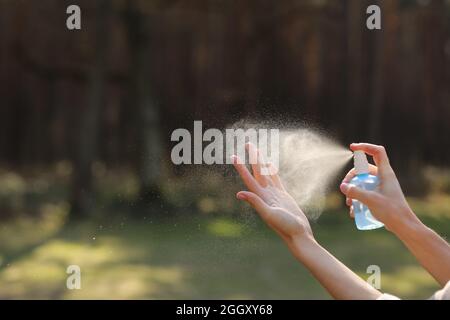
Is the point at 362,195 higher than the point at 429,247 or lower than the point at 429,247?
higher

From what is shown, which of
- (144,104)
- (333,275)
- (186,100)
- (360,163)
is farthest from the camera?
(186,100)

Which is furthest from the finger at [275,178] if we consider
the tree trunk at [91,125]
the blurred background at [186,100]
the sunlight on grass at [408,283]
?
the tree trunk at [91,125]

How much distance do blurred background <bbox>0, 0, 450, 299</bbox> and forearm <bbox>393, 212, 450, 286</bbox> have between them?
4.09 meters

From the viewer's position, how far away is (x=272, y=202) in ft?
4.82

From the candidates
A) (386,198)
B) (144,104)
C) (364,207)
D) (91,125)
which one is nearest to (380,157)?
(386,198)

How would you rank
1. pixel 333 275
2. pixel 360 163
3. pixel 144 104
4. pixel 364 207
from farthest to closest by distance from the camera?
pixel 144 104 < pixel 364 207 < pixel 360 163 < pixel 333 275

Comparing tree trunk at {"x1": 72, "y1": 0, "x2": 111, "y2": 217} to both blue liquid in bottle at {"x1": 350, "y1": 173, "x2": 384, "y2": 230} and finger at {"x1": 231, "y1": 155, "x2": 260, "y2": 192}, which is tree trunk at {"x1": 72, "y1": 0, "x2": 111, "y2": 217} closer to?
blue liquid in bottle at {"x1": 350, "y1": 173, "x2": 384, "y2": 230}

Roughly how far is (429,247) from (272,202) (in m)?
0.33

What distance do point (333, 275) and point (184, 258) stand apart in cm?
368

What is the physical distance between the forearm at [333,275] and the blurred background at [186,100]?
4191mm

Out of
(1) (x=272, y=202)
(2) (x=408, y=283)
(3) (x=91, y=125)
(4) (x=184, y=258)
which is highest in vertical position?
(3) (x=91, y=125)

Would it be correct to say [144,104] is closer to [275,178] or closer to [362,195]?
[275,178]

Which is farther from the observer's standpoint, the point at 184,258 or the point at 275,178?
the point at 184,258
